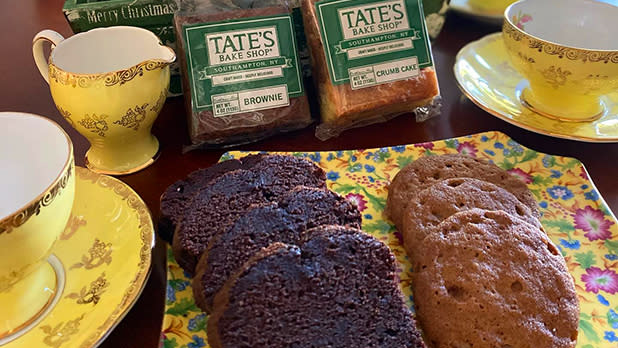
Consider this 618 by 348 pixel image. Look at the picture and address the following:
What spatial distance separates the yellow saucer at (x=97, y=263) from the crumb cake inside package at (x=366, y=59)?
516 mm

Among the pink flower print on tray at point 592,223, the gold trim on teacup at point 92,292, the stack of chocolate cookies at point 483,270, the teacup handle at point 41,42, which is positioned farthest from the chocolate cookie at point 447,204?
the teacup handle at point 41,42

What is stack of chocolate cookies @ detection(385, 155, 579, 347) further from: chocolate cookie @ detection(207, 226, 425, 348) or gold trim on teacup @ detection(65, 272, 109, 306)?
gold trim on teacup @ detection(65, 272, 109, 306)

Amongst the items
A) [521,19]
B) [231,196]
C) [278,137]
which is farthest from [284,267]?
[521,19]

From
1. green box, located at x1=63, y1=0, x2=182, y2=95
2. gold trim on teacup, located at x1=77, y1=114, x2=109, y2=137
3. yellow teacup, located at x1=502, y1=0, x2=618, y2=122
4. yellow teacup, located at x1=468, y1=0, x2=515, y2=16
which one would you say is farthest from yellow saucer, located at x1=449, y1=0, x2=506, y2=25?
gold trim on teacup, located at x1=77, y1=114, x2=109, y2=137

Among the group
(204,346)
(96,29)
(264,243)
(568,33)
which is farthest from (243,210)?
(568,33)

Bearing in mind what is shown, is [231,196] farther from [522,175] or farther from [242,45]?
[522,175]

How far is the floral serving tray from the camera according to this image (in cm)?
80

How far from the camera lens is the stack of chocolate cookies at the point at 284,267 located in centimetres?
67

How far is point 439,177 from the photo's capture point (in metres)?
1.02

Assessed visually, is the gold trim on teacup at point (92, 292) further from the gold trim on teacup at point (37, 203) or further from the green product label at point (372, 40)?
the green product label at point (372, 40)

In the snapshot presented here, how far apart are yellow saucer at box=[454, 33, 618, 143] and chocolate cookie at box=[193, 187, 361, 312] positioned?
58cm

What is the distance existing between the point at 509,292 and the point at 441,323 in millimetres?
120

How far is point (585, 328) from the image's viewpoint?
80cm

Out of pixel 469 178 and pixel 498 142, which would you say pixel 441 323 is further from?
pixel 498 142
